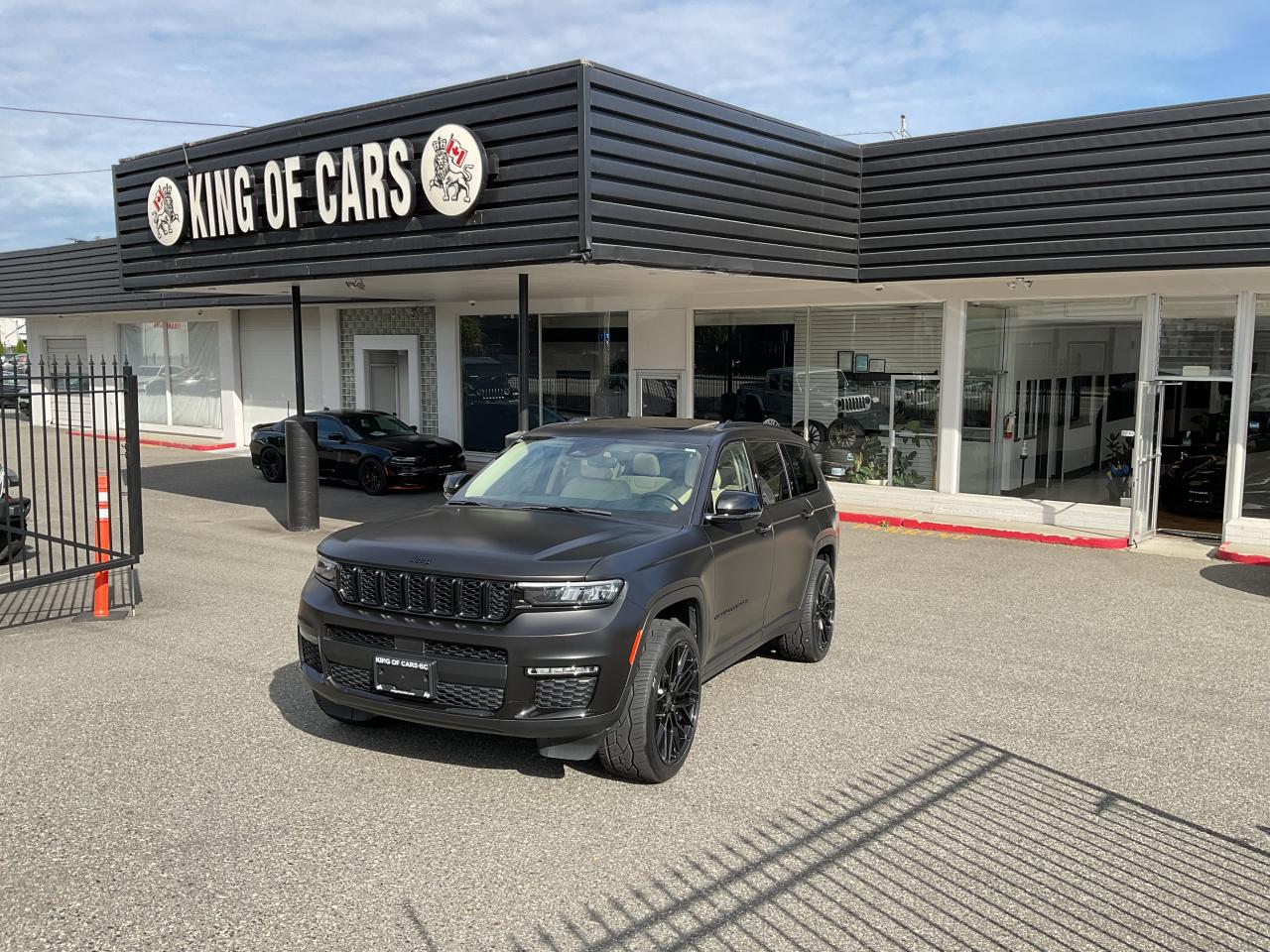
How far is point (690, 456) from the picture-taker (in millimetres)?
6332

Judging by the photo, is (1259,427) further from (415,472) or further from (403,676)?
(415,472)

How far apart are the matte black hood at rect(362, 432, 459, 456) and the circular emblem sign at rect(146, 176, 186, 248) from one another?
4780mm

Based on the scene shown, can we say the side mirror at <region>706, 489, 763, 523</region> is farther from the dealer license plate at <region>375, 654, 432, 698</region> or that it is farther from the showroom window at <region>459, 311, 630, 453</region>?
the showroom window at <region>459, 311, 630, 453</region>

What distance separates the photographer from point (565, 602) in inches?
192

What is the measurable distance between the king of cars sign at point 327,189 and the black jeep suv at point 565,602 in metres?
5.05

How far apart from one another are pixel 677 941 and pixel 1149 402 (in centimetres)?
1151

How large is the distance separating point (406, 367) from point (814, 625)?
17.2m

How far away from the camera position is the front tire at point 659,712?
5027mm

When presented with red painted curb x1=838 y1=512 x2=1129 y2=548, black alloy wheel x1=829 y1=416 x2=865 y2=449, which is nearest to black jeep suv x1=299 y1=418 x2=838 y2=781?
red painted curb x1=838 y1=512 x2=1129 y2=548

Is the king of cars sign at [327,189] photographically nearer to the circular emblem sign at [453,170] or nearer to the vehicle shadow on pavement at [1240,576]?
the circular emblem sign at [453,170]

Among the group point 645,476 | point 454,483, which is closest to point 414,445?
point 454,483

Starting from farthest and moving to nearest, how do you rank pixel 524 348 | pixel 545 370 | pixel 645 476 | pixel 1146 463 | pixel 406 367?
pixel 406 367 < pixel 545 370 < pixel 1146 463 < pixel 524 348 < pixel 645 476

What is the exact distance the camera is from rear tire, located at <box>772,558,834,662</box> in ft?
24.0

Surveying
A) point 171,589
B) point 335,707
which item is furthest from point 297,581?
point 335,707
